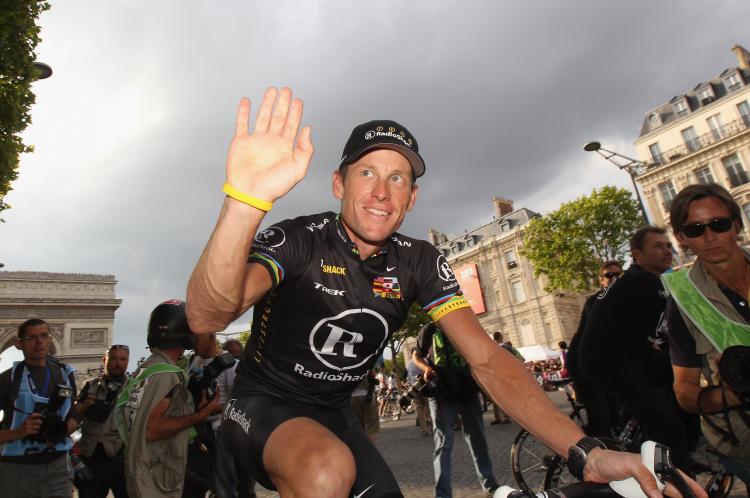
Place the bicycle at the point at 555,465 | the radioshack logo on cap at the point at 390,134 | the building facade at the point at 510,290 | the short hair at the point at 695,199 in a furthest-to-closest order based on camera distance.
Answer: the building facade at the point at 510,290
the bicycle at the point at 555,465
the short hair at the point at 695,199
the radioshack logo on cap at the point at 390,134

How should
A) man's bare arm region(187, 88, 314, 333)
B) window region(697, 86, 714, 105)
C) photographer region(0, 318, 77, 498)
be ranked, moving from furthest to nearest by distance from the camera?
window region(697, 86, 714, 105) < photographer region(0, 318, 77, 498) < man's bare arm region(187, 88, 314, 333)

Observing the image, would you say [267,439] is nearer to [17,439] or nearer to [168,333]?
[168,333]

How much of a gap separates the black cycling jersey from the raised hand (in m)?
0.47

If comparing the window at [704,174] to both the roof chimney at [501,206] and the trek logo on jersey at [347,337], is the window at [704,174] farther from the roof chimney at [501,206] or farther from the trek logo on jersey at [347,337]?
the trek logo on jersey at [347,337]

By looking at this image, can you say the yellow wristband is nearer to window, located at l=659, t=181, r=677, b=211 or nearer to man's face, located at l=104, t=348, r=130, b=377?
man's face, located at l=104, t=348, r=130, b=377

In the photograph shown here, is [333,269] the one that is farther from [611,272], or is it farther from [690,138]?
[690,138]

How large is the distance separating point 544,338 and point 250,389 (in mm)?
56680

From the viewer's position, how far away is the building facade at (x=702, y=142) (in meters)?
39.6

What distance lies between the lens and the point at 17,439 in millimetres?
4664

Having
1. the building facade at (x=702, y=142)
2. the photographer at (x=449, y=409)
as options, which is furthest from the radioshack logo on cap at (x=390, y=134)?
the building facade at (x=702, y=142)

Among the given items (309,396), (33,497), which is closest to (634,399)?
(309,396)

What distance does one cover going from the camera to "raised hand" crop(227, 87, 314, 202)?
5.08 ft

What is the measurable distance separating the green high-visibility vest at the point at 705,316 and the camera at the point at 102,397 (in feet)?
18.9

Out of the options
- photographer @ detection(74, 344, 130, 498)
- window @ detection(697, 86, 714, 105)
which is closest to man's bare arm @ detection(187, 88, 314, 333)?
photographer @ detection(74, 344, 130, 498)
